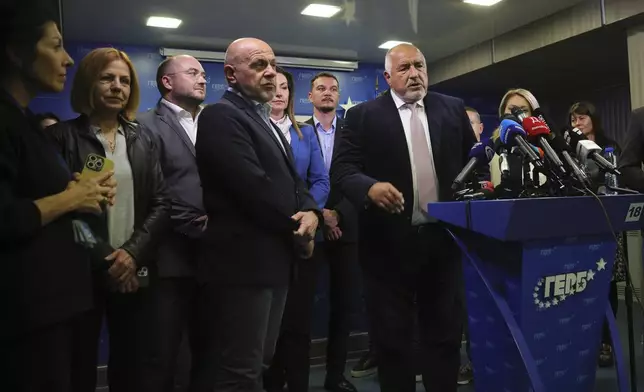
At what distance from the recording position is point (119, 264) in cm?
154

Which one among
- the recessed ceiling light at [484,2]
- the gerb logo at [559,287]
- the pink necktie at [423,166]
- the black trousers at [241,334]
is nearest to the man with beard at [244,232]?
the black trousers at [241,334]

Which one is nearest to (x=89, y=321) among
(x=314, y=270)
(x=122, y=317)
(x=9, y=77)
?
(x=122, y=317)

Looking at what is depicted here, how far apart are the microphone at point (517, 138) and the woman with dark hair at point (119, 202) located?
106cm

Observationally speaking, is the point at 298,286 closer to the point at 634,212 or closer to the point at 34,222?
the point at 634,212

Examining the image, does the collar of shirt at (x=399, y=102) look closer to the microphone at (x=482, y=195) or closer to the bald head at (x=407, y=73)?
the bald head at (x=407, y=73)

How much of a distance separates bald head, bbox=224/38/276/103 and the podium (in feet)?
2.22

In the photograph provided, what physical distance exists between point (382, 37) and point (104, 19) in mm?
2087

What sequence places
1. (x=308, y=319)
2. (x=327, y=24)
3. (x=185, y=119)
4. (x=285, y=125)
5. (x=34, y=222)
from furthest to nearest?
1. (x=327, y=24)
2. (x=285, y=125)
3. (x=308, y=319)
4. (x=185, y=119)
5. (x=34, y=222)

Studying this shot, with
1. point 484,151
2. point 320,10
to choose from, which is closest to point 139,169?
point 484,151

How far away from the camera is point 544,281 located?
4.23ft

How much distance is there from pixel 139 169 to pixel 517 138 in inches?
43.2

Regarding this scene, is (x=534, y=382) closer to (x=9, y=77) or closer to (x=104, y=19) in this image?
(x=9, y=77)

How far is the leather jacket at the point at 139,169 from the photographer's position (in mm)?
1548

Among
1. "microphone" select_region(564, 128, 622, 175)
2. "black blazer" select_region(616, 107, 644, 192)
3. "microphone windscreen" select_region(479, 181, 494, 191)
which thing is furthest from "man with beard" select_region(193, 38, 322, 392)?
"black blazer" select_region(616, 107, 644, 192)
